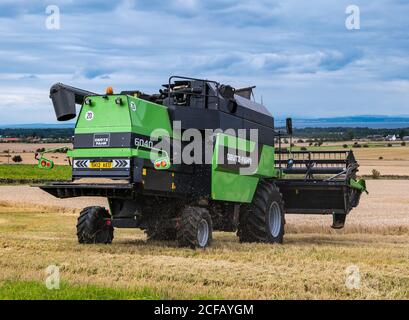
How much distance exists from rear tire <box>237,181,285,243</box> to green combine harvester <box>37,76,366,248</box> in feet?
0.07

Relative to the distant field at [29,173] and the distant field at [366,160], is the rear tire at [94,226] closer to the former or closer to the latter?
the distant field at [366,160]

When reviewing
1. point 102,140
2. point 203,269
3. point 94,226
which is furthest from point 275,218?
point 203,269

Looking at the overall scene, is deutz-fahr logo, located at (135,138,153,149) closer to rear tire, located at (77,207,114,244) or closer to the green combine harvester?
the green combine harvester

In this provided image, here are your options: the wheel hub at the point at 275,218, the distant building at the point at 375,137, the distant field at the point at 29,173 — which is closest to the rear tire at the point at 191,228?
the wheel hub at the point at 275,218

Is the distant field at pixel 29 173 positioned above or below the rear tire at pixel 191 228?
above

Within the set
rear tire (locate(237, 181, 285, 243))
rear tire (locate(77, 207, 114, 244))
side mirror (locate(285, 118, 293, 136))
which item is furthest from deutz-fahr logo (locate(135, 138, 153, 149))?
side mirror (locate(285, 118, 293, 136))

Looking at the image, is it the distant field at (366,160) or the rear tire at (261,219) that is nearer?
the rear tire at (261,219)

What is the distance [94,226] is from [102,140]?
70.0 inches

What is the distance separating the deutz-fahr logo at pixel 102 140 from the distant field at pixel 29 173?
1367 inches

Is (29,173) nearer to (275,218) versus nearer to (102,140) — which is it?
(275,218)

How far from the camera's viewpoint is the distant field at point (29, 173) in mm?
49750

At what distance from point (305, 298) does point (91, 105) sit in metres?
6.28

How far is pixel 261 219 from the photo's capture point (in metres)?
15.6

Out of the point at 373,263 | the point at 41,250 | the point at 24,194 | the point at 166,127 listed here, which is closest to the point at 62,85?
the point at 166,127
